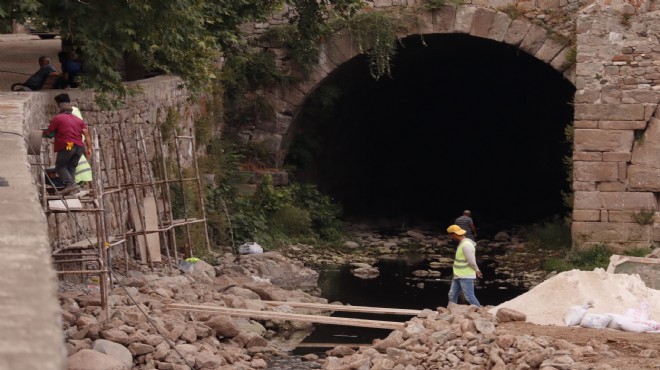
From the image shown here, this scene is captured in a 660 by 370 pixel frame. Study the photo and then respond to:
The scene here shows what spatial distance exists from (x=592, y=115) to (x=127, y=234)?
659 cm

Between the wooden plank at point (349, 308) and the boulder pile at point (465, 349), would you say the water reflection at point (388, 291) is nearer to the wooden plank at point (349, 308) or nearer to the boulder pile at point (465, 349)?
the wooden plank at point (349, 308)

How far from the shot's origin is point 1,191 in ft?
21.5

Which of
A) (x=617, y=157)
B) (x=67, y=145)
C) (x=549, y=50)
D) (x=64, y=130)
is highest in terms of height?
(x=549, y=50)

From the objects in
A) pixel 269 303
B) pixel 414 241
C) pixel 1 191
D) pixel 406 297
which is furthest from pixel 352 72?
pixel 1 191

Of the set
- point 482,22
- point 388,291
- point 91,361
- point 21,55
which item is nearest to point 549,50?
point 482,22

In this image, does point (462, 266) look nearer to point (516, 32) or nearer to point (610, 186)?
point (610, 186)

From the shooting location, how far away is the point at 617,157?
17.4 meters

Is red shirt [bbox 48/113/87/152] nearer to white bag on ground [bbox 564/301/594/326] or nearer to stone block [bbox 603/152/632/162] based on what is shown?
white bag on ground [bbox 564/301/594/326]

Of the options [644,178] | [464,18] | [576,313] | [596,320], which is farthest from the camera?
[464,18]

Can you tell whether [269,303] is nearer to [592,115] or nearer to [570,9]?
[592,115]

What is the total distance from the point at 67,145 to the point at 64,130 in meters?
0.15

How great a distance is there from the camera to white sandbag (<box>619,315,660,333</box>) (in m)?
10.1

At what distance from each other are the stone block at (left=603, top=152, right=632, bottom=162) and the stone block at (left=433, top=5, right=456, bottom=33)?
3.41 metres

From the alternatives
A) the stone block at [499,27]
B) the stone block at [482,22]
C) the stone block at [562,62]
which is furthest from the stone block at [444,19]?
the stone block at [562,62]
